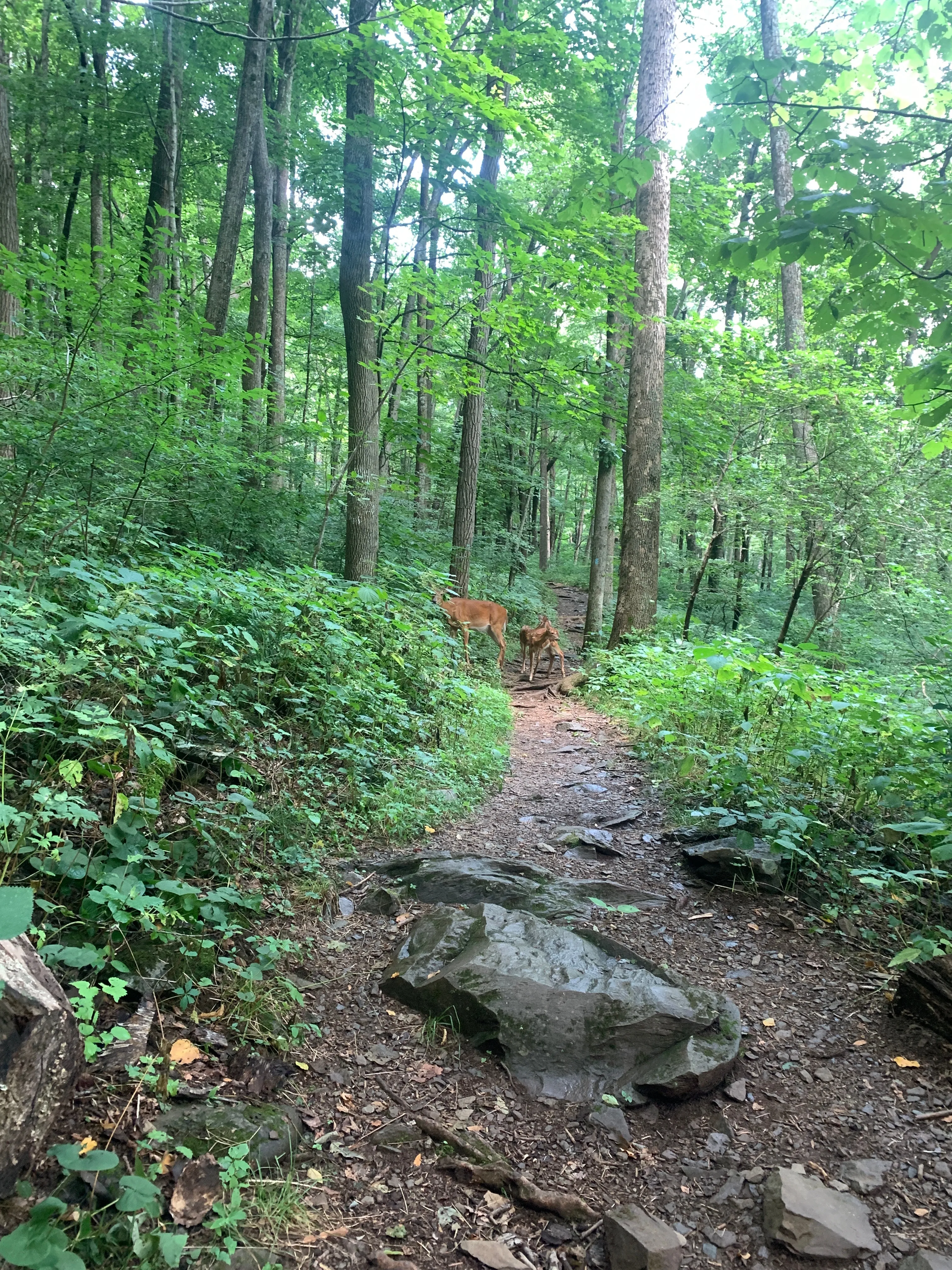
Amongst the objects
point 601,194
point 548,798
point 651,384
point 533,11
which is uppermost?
point 533,11

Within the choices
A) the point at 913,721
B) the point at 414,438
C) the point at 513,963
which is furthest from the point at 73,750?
the point at 414,438

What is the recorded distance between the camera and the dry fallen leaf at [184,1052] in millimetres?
2154

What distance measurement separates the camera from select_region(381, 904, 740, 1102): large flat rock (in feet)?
8.27

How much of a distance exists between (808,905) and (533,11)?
15144 mm

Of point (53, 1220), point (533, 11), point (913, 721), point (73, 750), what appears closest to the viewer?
point (53, 1220)

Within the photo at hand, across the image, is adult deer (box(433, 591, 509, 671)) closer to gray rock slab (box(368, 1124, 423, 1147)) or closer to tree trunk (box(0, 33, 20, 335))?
Answer: tree trunk (box(0, 33, 20, 335))

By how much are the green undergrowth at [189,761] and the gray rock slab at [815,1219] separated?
6.10 feet

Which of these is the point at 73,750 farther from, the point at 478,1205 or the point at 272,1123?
the point at 478,1205

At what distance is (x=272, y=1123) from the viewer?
207cm

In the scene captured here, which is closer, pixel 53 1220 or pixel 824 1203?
pixel 53 1220

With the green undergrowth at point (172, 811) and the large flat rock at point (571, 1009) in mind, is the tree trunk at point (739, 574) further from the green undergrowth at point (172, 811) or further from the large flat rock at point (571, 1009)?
the large flat rock at point (571, 1009)

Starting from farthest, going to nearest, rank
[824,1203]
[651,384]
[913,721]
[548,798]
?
1. [651,384]
2. [548,798]
3. [913,721]
4. [824,1203]

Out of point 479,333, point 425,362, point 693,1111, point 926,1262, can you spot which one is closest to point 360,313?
point 425,362

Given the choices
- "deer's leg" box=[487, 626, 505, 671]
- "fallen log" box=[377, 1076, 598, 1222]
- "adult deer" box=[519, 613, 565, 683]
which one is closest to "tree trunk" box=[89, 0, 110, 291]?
"deer's leg" box=[487, 626, 505, 671]
